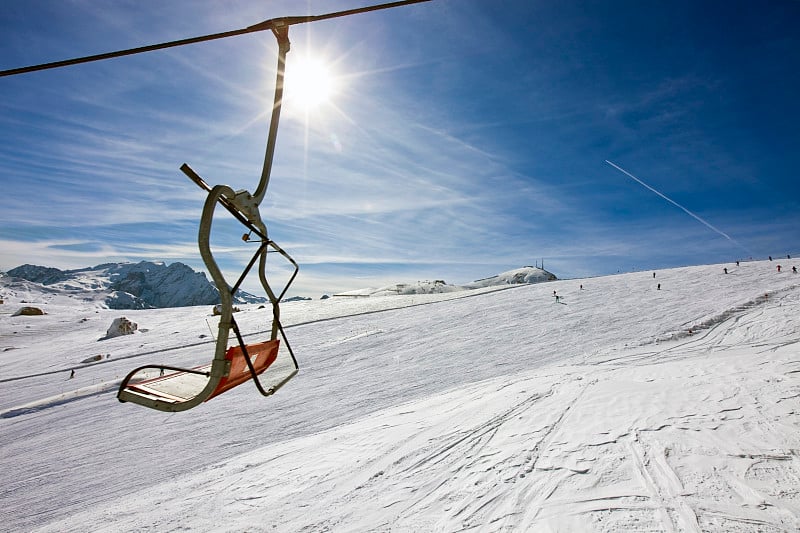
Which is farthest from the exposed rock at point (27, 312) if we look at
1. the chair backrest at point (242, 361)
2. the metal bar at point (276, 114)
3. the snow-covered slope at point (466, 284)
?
the metal bar at point (276, 114)

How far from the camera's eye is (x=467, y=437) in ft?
24.8

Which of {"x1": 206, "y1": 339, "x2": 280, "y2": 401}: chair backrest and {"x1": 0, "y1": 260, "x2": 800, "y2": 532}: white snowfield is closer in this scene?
{"x1": 206, "y1": 339, "x2": 280, "y2": 401}: chair backrest

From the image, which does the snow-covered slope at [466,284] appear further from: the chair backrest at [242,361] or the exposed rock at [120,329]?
the chair backrest at [242,361]

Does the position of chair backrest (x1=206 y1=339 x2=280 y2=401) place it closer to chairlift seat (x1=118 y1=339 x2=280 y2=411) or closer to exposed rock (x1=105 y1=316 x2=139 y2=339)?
chairlift seat (x1=118 y1=339 x2=280 y2=411)

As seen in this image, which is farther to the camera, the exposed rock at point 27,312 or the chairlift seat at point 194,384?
the exposed rock at point 27,312

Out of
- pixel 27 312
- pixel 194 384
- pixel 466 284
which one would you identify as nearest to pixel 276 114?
pixel 194 384

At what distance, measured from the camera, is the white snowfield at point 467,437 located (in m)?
5.14

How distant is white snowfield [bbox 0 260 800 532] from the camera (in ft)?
16.9

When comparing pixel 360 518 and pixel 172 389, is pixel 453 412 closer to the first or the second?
pixel 360 518

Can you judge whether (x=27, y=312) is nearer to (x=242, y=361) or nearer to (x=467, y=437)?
(x=467, y=437)

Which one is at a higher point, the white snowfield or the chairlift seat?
the chairlift seat

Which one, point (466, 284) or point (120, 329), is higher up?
point (466, 284)

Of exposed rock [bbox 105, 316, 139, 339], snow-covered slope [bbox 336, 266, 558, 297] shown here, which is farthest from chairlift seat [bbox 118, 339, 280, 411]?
snow-covered slope [bbox 336, 266, 558, 297]

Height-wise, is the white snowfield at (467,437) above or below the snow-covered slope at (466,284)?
below
